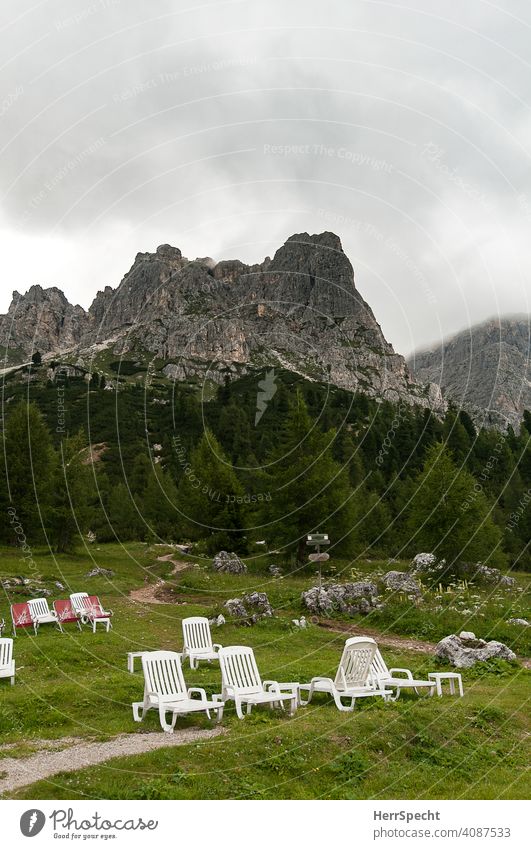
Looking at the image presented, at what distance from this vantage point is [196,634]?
1524 centimetres

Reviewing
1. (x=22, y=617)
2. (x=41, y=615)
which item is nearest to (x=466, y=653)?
(x=22, y=617)

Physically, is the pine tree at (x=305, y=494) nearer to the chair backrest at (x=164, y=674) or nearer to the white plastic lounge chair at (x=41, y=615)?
the white plastic lounge chair at (x=41, y=615)

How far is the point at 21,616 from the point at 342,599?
33.0 feet

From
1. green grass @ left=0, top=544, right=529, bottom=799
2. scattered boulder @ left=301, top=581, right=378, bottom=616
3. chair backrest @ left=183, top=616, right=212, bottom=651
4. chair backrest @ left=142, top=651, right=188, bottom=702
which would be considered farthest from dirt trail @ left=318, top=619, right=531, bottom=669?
chair backrest @ left=142, top=651, right=188, bottom=702

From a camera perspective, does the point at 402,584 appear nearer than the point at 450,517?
Yes

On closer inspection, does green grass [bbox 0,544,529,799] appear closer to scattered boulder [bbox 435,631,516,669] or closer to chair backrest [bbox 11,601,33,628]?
scattered boulder [bbox 435,631,516,669]

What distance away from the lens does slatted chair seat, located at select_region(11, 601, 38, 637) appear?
54.5 ft

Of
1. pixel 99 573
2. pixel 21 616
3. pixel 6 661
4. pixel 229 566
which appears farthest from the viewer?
pixel 229 566

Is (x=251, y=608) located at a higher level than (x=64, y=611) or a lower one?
lower

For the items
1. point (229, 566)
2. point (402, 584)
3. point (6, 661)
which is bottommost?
point (229, 566)

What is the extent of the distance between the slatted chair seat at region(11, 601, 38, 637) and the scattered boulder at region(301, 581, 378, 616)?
8764 millimetres

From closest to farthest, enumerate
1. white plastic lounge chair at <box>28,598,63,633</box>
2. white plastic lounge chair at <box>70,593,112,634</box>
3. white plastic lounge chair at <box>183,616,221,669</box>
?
1. white plastic lounge chair at <box>183,616,221,669</box>
2. white plastic lounge chair at <box>28,598,63,633</box>
3. white plastic lounge chair at <box>70,593,112,634</box>

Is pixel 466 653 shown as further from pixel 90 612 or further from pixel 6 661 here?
pixel 90 612
